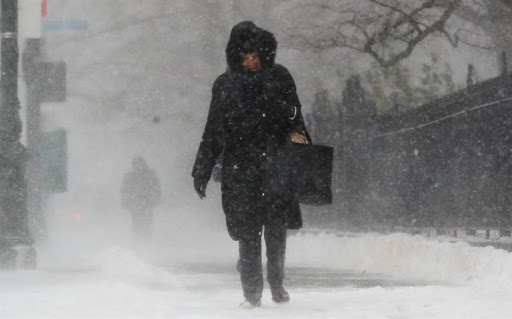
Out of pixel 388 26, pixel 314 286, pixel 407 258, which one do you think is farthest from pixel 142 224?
pixel 314 286

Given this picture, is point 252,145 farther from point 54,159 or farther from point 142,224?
point 142,224

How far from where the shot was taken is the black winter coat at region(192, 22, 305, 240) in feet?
27.0

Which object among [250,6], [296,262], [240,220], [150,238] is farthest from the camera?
[250,6]

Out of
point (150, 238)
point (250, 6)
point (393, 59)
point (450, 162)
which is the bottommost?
point (150, 238)

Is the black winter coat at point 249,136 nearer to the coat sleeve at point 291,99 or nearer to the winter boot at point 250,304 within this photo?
the coat sleeve at point 291,99

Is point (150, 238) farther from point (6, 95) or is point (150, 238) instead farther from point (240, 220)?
point (240, 220)

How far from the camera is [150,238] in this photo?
2789 centimetres

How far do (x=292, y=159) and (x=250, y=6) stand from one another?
31.4 meters

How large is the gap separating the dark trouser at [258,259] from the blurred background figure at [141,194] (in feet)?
62.8

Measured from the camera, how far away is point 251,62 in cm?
834

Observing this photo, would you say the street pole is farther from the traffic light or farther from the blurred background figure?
the blurred background figure

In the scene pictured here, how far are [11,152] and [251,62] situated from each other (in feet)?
19.2

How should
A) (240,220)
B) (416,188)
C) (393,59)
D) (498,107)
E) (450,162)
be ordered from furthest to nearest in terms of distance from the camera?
1. (393,59)
2. (416,188)
3. (450,162)
4. (498,107)
5. (240,220)

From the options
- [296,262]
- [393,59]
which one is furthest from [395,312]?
[393,59]
